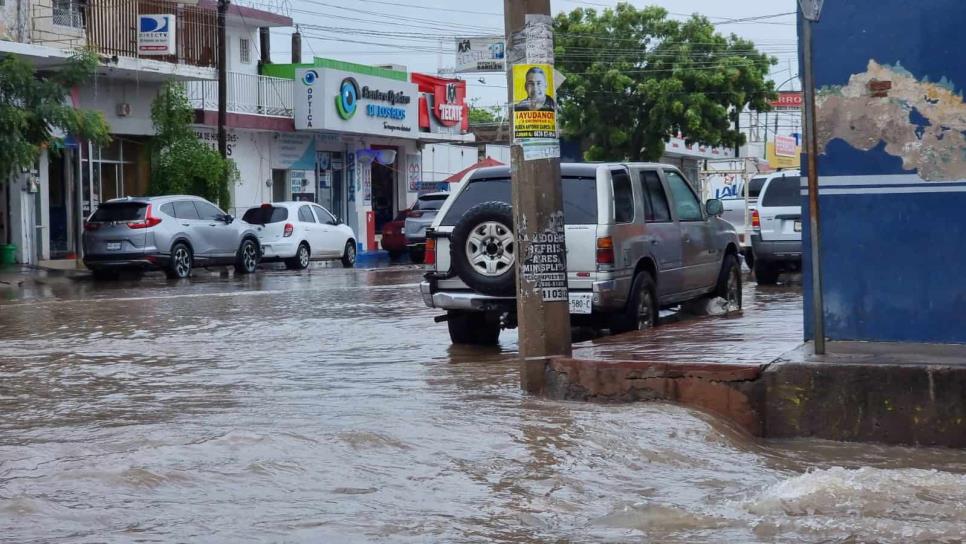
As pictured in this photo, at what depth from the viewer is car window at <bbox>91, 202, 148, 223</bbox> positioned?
2494 centimetres

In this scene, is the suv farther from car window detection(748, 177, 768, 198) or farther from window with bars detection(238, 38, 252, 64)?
window with bars detection(238, 38, 252, 64)

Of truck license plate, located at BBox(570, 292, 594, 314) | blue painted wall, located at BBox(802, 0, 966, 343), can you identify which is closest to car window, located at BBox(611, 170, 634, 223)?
truck license plate, located at BBox(570, 292, 594, 314)

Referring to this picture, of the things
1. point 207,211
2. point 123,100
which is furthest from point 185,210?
point 123,100

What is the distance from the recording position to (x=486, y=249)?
1158cm

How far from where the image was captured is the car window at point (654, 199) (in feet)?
41.8

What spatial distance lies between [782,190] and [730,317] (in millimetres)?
8106

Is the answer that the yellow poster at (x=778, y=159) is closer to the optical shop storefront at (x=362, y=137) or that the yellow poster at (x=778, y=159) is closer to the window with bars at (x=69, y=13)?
the optical shop storefront at (x=362, y=137)

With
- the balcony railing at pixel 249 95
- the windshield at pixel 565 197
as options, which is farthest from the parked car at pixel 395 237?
the windshield at pixel 565 197

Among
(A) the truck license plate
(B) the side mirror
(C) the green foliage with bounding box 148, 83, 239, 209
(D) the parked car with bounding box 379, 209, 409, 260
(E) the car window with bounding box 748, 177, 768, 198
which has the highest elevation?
(C) the green foliage with bounding box 148, 83, 239, 209

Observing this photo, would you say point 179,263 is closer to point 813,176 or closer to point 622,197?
point 622,197

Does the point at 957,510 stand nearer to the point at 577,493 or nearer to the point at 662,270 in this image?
Result: the point at 577,493

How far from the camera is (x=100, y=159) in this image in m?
31.0

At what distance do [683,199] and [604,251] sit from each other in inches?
→ 99.2

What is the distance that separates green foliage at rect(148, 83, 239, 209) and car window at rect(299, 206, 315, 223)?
9.21 ft
